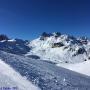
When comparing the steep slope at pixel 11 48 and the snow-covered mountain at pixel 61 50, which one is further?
the steep slope at pixel 11 48

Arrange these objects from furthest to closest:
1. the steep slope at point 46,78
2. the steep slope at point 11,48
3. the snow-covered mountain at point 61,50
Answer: the steep slope at point 11,48, the snow-covered mountain at point 61,50, the steep slope at point 46,78

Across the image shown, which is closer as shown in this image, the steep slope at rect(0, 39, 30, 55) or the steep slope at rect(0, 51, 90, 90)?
the steep slope at rect(0, 51, 90, 90)

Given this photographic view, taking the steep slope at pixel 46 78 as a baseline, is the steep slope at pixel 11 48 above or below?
above

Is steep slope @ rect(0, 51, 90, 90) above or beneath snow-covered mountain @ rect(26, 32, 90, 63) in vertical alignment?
beneath

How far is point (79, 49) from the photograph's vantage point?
13950 centimetres

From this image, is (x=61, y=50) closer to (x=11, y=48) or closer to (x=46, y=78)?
(x=11, y=48)

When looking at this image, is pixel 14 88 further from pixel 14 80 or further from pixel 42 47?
pixel 42 47

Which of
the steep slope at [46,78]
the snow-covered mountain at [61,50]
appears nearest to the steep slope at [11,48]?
the snow-covered mountain at [61,50]

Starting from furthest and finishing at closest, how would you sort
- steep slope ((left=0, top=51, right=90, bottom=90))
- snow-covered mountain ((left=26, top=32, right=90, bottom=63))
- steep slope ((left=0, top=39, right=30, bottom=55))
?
1. steep slope ((left=0, top=39, right=30, bottom=55))
2. snow-covered mountain ((left=26, top=32, right=90, bottom=63))
3. steep slope ((left=0, top=51, right=90, bottom=90))

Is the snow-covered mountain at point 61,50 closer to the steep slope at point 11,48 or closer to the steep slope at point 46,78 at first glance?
the steep slope at point 11,48

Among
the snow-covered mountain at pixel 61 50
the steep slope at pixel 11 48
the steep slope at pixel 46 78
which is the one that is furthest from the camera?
the steep slope at pixel 11 48

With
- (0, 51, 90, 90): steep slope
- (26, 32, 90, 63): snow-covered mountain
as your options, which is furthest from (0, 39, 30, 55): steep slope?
(0, 51, 90, 90): steep slope

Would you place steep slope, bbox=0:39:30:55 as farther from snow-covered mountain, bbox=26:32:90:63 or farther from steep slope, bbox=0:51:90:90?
steep slope, bbox=0:51:90:90

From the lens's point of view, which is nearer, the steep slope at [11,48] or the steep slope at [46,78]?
the steep slope at [46,78]
